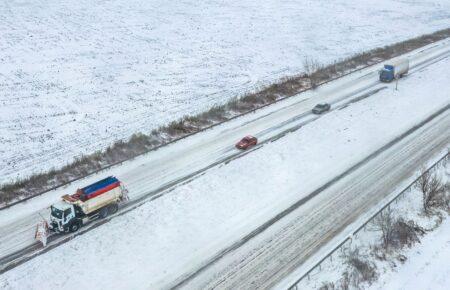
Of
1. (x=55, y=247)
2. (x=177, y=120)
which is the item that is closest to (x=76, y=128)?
(x=177, y=120)

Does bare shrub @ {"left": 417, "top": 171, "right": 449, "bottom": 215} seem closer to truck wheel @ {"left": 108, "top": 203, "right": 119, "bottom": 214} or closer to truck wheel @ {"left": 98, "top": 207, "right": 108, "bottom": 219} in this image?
truck wheel @ {"left": 108, "top": 203, "right": 119, "bottom": 214}

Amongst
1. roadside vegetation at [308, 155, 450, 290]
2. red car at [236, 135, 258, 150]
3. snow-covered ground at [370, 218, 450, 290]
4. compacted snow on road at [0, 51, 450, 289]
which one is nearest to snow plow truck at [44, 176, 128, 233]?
compacted snow on road at [0, 51, 450, 289]

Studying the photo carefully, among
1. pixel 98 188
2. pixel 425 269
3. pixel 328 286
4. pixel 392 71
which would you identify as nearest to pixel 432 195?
pixel 425 269

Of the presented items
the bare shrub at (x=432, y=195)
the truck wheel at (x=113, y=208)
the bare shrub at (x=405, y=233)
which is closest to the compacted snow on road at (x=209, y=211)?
the truck wheel at (x=113, y=208)

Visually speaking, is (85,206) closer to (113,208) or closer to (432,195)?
(113,208)

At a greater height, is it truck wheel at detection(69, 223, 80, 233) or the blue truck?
truck wheel at detection(69, 223, 80, 233)
